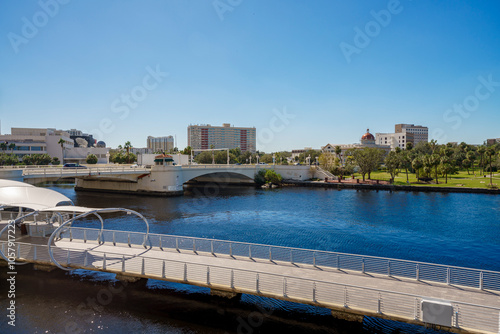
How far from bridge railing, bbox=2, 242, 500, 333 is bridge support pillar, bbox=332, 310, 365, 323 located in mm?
610

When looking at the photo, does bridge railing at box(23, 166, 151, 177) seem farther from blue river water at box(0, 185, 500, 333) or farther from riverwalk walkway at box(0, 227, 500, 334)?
riverwalk walkway at box(0, 227, 500, 334)

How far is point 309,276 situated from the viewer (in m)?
18.3

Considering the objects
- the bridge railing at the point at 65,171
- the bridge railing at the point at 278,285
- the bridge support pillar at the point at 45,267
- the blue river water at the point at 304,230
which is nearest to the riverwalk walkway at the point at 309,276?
the bridge railing at the point at 278,285

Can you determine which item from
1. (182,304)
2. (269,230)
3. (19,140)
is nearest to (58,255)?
(182,304)

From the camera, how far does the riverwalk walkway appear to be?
47.1 ft

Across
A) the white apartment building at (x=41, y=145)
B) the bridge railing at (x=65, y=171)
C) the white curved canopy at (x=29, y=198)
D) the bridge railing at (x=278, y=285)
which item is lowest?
the bridge railing at (x=278, y=285)

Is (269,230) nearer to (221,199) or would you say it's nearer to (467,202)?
(221,199)

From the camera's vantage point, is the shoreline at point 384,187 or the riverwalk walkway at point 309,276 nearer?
the riverwalk walkway at point 309,276

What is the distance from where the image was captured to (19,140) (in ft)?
455

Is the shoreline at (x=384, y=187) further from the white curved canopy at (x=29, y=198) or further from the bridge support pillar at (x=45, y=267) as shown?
the bridge support pillar at (x=45, y=267)

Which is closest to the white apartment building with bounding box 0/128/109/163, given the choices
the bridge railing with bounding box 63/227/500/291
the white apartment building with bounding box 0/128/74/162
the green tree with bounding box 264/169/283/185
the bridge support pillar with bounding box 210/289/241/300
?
the white apartment building with bounding box 0/128/74/162

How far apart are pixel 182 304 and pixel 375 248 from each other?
68.9 feet

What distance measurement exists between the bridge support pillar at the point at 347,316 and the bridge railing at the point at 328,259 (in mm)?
3674

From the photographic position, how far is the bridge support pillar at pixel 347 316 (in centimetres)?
1577
